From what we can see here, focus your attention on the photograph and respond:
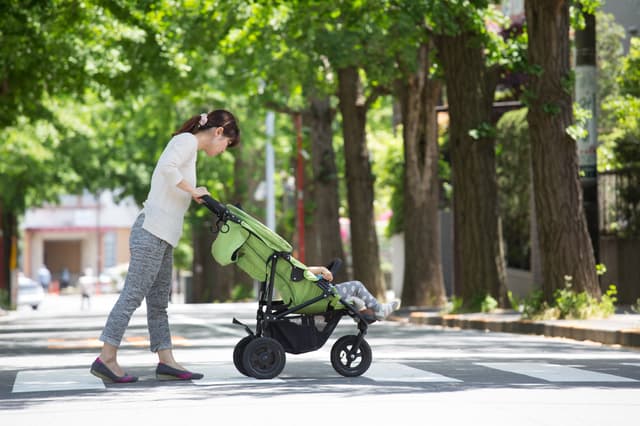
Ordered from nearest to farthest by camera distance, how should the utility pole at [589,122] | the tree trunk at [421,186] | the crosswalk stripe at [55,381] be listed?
the crosswalk stripe at [55,381] < the utility pole at [589,122] < the tree trunk at [421,186]

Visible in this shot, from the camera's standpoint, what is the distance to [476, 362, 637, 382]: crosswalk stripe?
1130 centimetres

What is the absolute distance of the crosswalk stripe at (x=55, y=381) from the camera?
10841 millimetres

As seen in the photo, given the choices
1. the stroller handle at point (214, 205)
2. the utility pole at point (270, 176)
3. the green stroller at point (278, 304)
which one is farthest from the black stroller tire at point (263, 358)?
the utility pole at point (270, 176)

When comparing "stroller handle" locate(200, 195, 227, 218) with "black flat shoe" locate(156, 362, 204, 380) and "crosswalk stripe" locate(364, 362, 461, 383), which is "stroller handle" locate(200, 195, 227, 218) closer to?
"black flat shoe" locate(156, 362, 204, 380)

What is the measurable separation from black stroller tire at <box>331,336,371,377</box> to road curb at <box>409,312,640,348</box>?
638cm

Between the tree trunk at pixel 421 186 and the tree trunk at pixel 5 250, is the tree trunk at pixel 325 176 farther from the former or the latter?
the tree trunk at pixel 5 250

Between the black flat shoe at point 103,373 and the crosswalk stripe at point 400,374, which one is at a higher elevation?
the black flat shoe at point 103,373

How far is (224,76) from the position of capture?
37.5m

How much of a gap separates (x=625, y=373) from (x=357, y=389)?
268cm

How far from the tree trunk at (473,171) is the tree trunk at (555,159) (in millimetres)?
3857

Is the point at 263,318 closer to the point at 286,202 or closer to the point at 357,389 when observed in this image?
the point at 357,389

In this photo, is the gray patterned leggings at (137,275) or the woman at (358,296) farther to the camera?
the woman at (358,296)

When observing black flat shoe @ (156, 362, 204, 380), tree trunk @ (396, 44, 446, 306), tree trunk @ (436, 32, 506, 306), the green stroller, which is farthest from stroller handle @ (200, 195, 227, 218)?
tree trunk @ (396, 44, 446, 306)

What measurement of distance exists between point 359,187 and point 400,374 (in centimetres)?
2308
